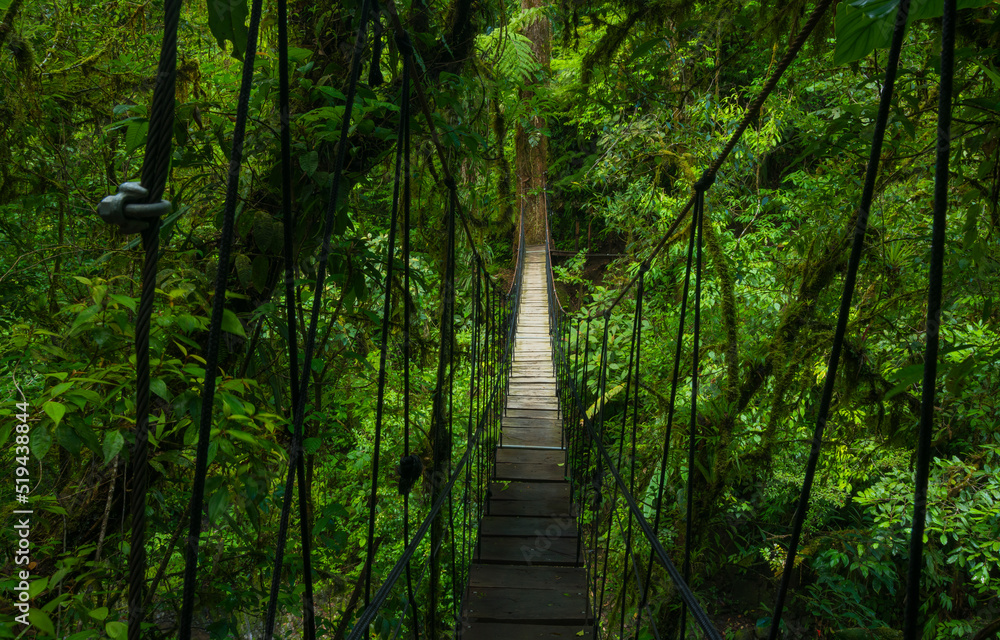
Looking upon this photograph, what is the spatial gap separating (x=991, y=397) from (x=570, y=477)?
161 cm

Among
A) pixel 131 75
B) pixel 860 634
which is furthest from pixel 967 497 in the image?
pixel 131 75

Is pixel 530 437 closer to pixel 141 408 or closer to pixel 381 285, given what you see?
pixel 381 285

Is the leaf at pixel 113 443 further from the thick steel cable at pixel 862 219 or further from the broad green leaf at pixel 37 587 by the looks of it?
the thick steel cable at pixel 862 219

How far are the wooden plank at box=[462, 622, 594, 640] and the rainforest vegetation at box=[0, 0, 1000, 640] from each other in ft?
0.69

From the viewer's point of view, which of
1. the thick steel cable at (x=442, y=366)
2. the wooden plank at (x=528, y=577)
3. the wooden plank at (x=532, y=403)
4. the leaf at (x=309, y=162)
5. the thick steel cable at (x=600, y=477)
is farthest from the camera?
the wooden plank at (x=532, y=403)

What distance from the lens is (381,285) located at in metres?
1.27

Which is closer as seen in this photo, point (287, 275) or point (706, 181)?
point (287, 275)

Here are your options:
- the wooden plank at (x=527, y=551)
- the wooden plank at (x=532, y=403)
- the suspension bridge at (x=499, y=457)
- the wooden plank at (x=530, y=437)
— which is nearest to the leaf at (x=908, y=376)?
the suspension bridge at (x=499, y=457)

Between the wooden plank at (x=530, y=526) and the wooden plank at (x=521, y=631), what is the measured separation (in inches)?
21.9

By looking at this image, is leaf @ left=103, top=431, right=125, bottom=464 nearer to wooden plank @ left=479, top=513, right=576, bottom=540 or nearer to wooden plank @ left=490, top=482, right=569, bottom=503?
wooden plank @ left=479, top=513, right=576, bottom=540

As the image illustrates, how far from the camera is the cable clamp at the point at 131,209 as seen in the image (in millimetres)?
341

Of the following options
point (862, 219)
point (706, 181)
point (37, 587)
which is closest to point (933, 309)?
point (862, 219)

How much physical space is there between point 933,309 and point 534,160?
23.3ft

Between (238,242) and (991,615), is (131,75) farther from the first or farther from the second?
(991,615)
